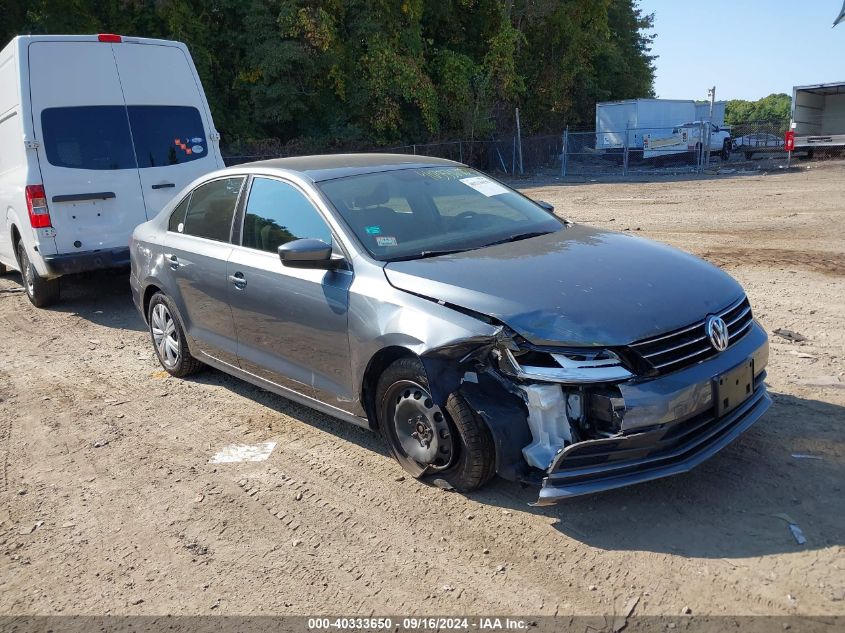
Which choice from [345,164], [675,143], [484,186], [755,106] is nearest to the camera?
[345,164]

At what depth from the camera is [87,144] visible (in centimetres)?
868

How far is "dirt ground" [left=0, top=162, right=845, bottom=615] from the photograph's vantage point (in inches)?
130

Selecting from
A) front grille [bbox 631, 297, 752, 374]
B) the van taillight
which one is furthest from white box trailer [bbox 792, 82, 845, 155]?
front grille [bbox 631, 297, 752, 374]

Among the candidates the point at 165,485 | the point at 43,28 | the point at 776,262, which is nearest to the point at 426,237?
the point at 165,485

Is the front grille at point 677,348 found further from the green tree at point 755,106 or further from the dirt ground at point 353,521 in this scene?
the green tree at point 755,106

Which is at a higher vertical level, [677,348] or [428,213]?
[428,213]

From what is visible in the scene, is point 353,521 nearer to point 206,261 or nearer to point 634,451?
point 634,451

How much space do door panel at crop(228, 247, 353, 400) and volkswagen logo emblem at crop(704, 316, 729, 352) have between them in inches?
76.3

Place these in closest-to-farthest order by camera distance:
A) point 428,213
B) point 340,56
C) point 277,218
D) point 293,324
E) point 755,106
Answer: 1. point 293,324
2. point 428,213
3. point 277,218
4. point 340,56
5. point 755,106

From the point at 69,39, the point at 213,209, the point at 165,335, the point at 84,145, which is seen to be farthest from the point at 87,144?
the point at 213,209

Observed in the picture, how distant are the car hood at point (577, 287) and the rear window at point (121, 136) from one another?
19.2 feet

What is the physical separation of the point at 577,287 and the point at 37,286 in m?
7.70

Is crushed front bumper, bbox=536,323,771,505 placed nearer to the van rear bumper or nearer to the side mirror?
the side mirror

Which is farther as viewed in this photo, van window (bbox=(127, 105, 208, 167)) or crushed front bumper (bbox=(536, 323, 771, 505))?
van window (bbox=(127, 105, 208, 167))
